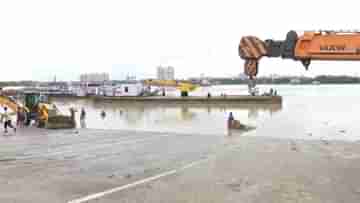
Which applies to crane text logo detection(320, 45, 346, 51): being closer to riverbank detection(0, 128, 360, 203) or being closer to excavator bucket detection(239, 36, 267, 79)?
excavator bucket detection(239, 36, 267, 79)

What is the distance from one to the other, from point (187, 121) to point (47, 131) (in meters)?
17.2

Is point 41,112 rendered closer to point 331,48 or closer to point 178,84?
point 331,48

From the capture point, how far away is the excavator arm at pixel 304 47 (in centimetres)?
1098

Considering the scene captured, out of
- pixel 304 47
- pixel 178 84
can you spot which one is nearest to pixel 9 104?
pixel 304 47

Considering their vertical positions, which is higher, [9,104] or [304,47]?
[304,47]

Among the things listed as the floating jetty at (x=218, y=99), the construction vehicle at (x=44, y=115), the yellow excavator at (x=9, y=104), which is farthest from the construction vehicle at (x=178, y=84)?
the yellow excavator at (x=9, y=104)

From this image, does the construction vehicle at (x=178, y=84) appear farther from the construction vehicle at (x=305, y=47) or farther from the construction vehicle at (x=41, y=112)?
the construction vehicle at (x=305, y=47)

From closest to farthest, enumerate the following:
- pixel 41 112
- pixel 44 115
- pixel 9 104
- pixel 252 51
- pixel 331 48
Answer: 1. pixel 331 48
2. pixel 252 51
3. pixel 44 115
4. pixel 41 112
5. pixel 9 104

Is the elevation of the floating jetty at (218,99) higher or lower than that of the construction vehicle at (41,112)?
lower

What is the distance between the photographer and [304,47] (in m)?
11.2

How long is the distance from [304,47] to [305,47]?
2 centimetres

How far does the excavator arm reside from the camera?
36.0 feet

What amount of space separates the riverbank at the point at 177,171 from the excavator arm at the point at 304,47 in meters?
2.88

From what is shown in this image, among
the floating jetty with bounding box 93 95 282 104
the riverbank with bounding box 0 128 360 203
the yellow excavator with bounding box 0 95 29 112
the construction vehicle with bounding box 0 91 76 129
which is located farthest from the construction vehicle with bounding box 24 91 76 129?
the floating jetty with bounding box 93 95 282 104
